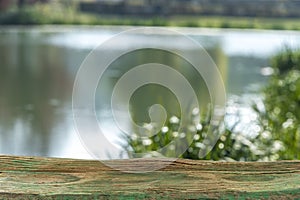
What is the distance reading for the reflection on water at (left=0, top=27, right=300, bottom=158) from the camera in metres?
4.50

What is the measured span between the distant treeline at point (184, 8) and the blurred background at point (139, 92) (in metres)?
1.27

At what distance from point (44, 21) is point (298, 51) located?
Result: 12194 mm

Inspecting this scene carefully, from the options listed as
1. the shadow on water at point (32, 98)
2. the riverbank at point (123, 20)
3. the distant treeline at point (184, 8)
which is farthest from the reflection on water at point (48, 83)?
the distant treeline at point (184, 8)

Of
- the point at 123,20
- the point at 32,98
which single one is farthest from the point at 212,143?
the point at 123,20

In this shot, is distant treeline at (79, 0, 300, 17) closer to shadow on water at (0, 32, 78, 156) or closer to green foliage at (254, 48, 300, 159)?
shadow on water at (0, 32, 78, 156)

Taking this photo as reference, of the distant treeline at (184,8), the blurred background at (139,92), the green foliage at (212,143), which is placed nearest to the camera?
the green foliage at (212,143)

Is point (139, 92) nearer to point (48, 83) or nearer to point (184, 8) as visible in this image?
point (48, 83)

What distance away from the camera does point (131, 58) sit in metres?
9.02

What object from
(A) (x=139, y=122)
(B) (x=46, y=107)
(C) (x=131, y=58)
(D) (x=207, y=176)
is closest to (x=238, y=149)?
(A) (x=139, y=122)

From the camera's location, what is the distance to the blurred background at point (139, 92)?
3.03m

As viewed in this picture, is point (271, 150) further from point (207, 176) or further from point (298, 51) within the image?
point (298, 51)

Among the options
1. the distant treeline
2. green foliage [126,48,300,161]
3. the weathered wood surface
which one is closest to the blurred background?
green foliage [126,48,300,161]

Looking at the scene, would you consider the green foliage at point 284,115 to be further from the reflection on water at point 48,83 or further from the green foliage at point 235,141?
the reflection on water at point 48,83

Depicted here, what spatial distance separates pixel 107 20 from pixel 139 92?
13.2m
